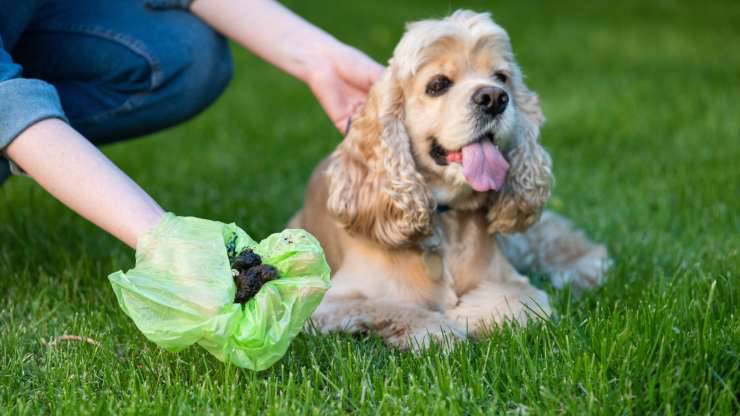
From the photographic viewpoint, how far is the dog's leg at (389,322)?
9.07 feet

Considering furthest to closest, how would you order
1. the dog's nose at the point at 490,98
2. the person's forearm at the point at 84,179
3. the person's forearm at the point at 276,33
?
the person's forearm at the point at 276,33, the dog's nose at the point at 490,98, the person's forearm at the point at 84,179

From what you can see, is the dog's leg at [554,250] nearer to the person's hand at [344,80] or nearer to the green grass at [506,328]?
the green grass at [506,328]

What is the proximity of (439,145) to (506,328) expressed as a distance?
75 cm

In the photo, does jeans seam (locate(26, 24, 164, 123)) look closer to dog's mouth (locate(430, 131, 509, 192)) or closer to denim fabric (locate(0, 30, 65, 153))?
denim fabric (locate(0, 30, 65, 153))

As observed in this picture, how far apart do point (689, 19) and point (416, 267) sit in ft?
27.1

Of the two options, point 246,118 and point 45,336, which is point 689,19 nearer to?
point 246,118

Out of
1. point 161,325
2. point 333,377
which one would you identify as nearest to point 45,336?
point 161,325

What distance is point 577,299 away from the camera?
3.07 metres

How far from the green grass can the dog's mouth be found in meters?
0.43

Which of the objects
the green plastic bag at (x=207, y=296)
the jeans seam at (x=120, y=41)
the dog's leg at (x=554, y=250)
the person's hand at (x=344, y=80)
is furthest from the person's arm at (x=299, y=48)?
the green plastic bag at (x=207, y=296)

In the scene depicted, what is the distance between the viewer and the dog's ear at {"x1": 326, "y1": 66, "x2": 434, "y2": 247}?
2.98m

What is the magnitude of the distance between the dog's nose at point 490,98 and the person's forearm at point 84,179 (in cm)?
108

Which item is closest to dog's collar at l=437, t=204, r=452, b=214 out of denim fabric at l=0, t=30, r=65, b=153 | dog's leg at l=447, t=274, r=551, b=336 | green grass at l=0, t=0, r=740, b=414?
dog's leg at l=447, t=274, r=551, b=336

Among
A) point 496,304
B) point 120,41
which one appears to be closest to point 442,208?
point 496,304
